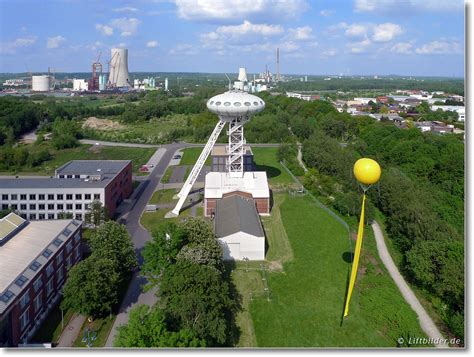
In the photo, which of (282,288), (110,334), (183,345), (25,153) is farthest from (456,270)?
(25,153)

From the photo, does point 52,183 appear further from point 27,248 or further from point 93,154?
point 93,154

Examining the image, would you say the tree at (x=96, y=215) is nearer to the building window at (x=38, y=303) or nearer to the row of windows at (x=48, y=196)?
the row of windows at (x=48, y=196)

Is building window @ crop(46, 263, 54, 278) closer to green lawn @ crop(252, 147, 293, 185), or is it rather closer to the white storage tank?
green lawn @ crop(252, 147, 293, 185)

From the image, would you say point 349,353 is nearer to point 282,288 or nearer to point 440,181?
point 282,288

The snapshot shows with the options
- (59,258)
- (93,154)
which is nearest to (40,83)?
(93,154)

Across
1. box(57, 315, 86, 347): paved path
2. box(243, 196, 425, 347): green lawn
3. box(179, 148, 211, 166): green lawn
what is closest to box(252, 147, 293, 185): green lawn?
box(179, 148, 211, 166): green lawn

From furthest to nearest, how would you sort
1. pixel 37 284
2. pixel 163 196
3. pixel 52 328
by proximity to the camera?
pixel 163 196, pixel 37 284, pixel 52 328

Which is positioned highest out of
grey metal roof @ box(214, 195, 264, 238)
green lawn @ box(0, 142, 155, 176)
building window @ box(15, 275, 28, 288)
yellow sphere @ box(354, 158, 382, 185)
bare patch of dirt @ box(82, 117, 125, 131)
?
bare patch of dirt @ box(82, 117, 125, 131)
